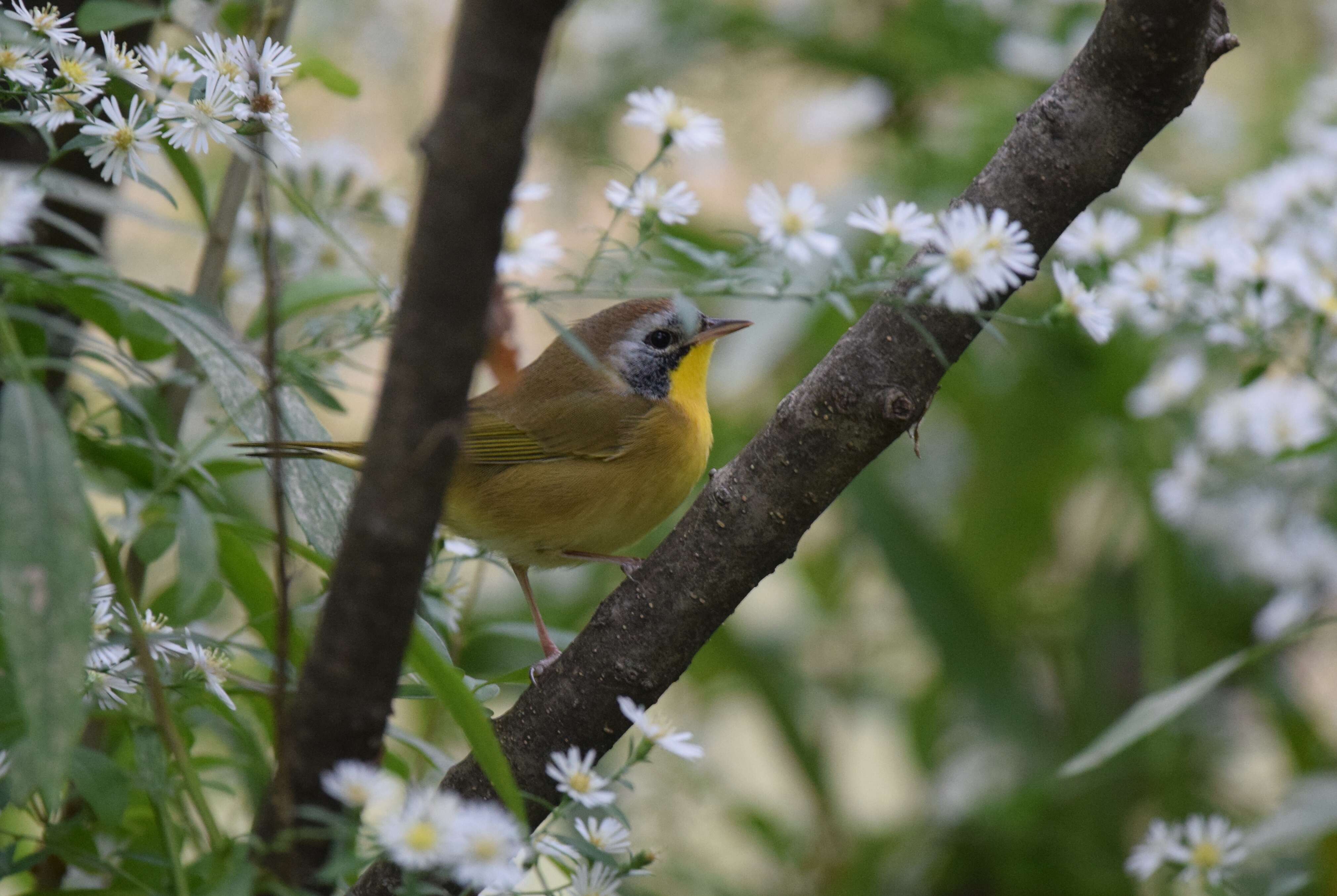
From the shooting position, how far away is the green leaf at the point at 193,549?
4.10 ft

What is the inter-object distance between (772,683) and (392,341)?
9.51 ft

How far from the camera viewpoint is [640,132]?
5371 millimetres

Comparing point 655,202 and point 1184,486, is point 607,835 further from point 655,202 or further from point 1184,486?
point 1184,486

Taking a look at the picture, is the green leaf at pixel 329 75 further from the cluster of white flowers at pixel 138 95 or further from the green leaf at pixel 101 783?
the green leaf at pixel 101 783

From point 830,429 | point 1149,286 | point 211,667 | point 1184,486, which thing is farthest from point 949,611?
point 211,667

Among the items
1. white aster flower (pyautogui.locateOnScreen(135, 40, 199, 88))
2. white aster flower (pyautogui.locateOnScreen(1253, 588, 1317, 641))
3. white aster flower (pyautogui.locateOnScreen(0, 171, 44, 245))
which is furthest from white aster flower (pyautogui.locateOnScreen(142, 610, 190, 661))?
white aster flower (pyautogui.locateOnScreen(1253, 588, 1317, 641))

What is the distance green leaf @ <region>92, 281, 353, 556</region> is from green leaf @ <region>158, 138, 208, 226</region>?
1.06 feet

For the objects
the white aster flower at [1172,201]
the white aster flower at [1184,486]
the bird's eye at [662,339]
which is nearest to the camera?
the white aster flower at [1172,201]

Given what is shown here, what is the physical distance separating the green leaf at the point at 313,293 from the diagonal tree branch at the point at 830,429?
85cm

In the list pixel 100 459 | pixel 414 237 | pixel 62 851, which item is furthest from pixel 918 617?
pixel 414 237

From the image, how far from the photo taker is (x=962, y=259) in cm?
124

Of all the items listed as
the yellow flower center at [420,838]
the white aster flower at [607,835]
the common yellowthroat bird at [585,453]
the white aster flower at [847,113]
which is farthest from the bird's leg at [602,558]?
the white aster flower at [847,113]

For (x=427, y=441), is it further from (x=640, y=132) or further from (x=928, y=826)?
(x=640, y=132)

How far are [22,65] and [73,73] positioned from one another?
0.05 meters
